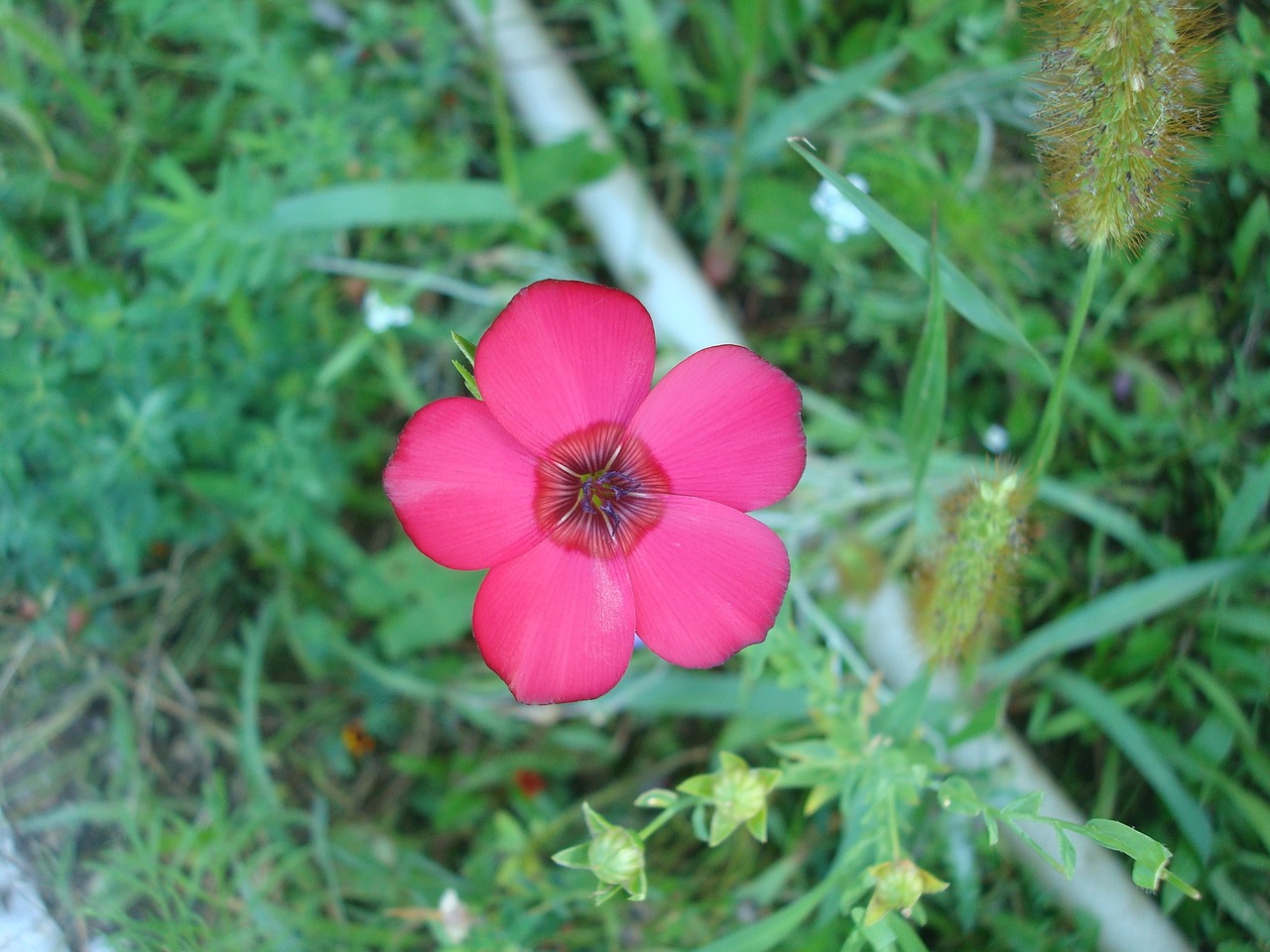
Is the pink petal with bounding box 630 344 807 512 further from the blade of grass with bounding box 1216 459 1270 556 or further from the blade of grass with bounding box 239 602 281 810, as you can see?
the blade of grass with bounding box 239 602 281 810

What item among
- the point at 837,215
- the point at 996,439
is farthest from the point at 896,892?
the point at 837,215

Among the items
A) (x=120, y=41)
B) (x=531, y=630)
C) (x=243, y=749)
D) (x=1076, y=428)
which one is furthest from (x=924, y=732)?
(x=120, y=41)

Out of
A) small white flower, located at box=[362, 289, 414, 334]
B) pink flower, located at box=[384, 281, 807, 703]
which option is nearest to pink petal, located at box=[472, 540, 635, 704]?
pink flower, located at box=[384, 281, 807, 703]

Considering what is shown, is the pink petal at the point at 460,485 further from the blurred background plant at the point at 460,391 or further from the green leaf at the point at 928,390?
the blurred background plant at the point at 460,391

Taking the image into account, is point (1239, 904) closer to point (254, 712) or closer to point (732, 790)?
point (732, 790)

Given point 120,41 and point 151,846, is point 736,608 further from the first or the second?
point 120,41

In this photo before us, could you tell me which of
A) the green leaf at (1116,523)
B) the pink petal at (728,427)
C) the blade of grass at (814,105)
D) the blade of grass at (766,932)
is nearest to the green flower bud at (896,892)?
the blade of grass at (766,932)
